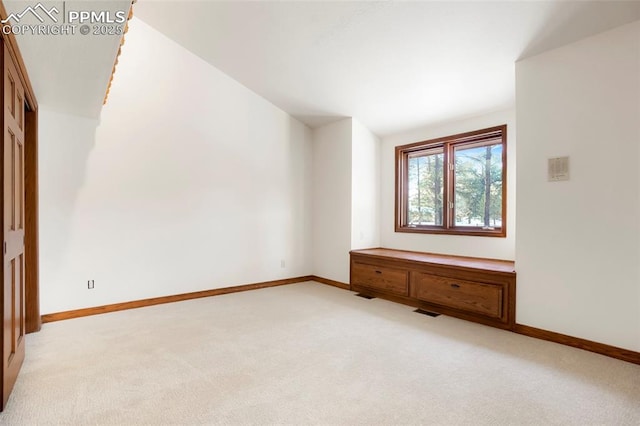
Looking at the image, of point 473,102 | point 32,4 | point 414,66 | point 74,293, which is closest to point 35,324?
point 74,293

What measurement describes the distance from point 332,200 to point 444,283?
2.15 m

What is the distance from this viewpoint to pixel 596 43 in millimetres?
2617

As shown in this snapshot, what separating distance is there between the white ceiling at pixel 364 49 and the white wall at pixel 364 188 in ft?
1.23

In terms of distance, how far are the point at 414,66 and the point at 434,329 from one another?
2637mm

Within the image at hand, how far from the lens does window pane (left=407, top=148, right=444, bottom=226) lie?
456cm

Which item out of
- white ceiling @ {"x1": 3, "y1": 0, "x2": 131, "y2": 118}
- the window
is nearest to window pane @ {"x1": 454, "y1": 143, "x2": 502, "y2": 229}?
the window

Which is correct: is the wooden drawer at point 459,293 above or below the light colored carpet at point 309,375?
above

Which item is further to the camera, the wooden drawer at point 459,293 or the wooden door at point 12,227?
the wooden drawer at point 459,293

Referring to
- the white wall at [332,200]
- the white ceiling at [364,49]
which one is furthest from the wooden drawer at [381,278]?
the white ceiling at [364,49]

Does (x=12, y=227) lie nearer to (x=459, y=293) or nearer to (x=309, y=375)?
(x=309, y=375)

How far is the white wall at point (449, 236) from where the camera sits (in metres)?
3.70

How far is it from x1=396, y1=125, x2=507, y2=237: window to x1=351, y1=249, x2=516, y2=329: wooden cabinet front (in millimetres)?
493

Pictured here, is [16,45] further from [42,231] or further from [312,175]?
[312,175]

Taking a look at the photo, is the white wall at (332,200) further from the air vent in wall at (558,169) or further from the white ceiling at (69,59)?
the white ceiling at (69,59)
